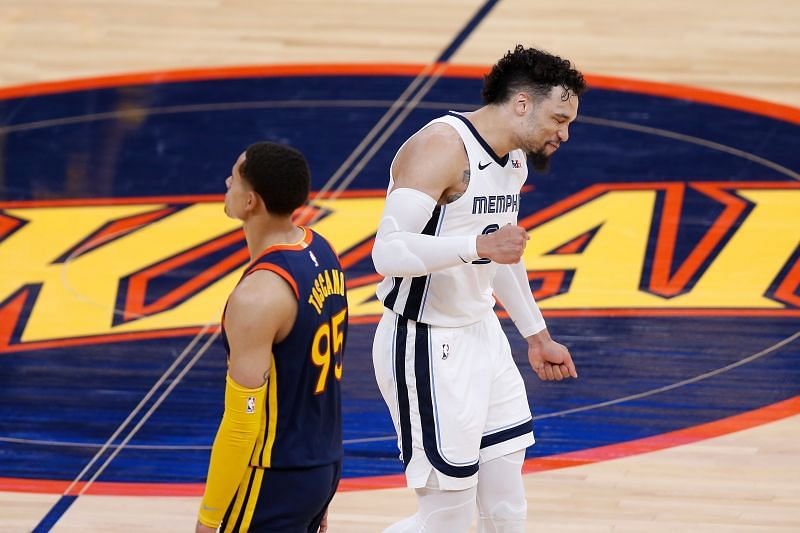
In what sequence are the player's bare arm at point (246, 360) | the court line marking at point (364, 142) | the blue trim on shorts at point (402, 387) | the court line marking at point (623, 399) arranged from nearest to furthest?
the player's bare arm at point (246, 360) < the blue trim on shorts at point (402, 387) < the court line marking at point (364, 142) < the court line marking at point (623, 399)

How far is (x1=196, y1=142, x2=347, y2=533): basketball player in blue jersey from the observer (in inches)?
138

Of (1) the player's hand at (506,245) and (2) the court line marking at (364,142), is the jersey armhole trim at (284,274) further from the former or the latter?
(2) the court line marking at (364,142)

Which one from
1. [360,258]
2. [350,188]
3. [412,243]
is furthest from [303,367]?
[350,188]

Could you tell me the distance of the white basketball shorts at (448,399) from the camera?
427 cm

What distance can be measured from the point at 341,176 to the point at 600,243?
1711 mm

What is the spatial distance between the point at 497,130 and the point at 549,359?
31.9 inches

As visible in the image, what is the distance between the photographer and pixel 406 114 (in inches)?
373

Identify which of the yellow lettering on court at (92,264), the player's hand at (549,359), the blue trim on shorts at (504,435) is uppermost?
the player's hand at (549,359)

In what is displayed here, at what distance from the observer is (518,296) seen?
4652 mm

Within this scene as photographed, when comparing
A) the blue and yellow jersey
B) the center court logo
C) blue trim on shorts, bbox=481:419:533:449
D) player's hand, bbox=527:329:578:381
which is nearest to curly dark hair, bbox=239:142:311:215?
the blue and yellow jersey

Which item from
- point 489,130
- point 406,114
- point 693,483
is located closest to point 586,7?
point 406,114

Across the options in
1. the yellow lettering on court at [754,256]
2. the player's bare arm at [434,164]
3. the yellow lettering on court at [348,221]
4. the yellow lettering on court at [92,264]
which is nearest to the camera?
the player's bare arm at [434,164]

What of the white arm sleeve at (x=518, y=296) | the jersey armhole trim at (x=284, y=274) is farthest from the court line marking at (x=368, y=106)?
the jersey armhole trim at (x=284, y=274)

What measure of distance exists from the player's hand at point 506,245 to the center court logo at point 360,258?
3268mm
